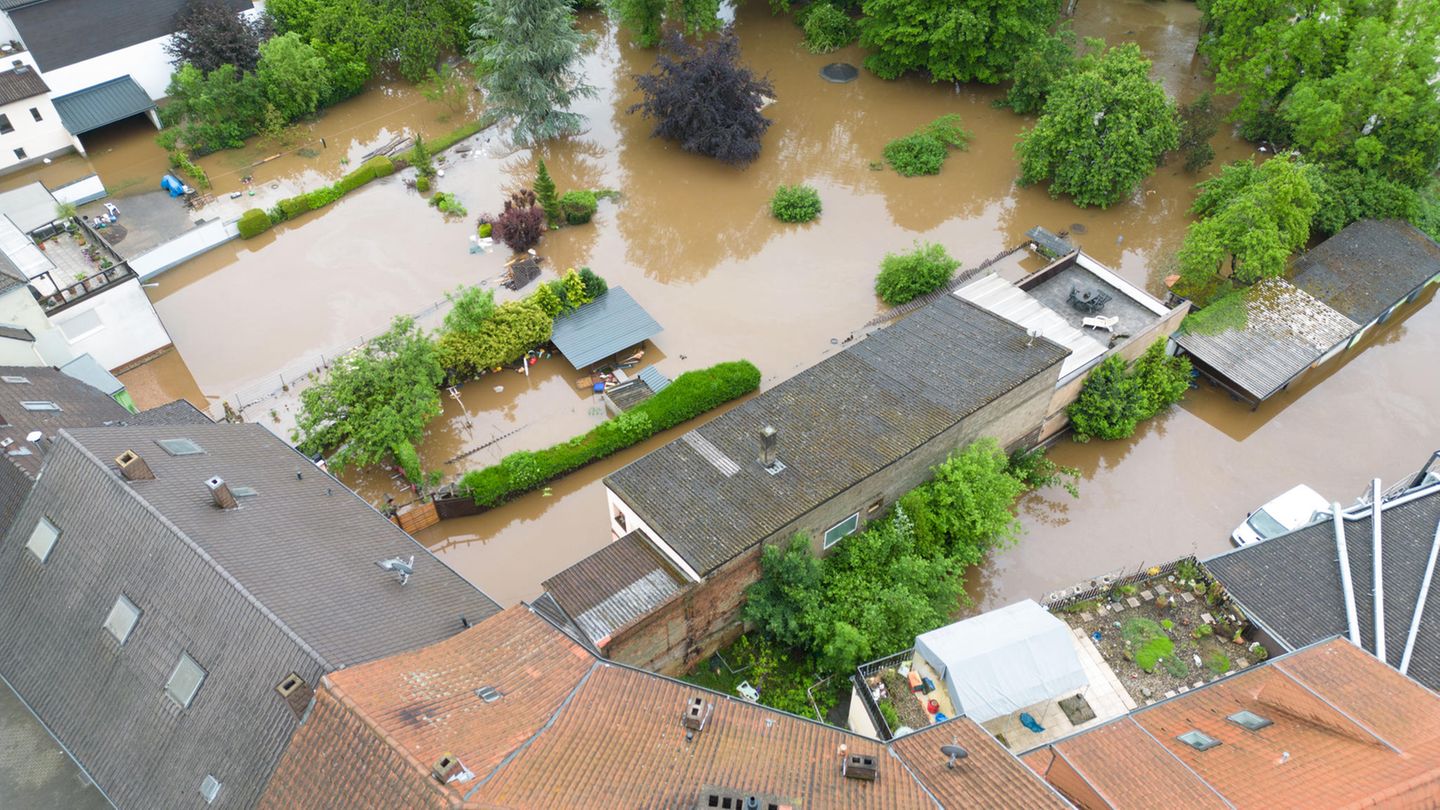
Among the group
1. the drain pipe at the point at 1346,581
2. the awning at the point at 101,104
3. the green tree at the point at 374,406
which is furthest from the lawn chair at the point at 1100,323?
the awning at the point at 101,104

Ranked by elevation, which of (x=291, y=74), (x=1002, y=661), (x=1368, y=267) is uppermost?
(x=291, y=74)

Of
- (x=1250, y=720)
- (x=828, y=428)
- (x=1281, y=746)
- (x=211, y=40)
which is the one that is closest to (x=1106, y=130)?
(x=828, y=428)

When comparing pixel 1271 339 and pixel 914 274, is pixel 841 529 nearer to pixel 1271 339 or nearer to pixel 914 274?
pixel 914 274

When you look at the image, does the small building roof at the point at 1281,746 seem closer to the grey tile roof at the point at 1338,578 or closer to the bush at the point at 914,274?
the grey tile roof at the point at 1338,578

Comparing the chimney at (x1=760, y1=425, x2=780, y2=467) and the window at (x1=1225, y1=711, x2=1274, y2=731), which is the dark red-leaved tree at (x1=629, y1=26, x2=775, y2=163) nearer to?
the chimney at (x1=760, y1=425, x2=780, y2=467)

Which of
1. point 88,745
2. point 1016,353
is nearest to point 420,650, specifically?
point 88,745
